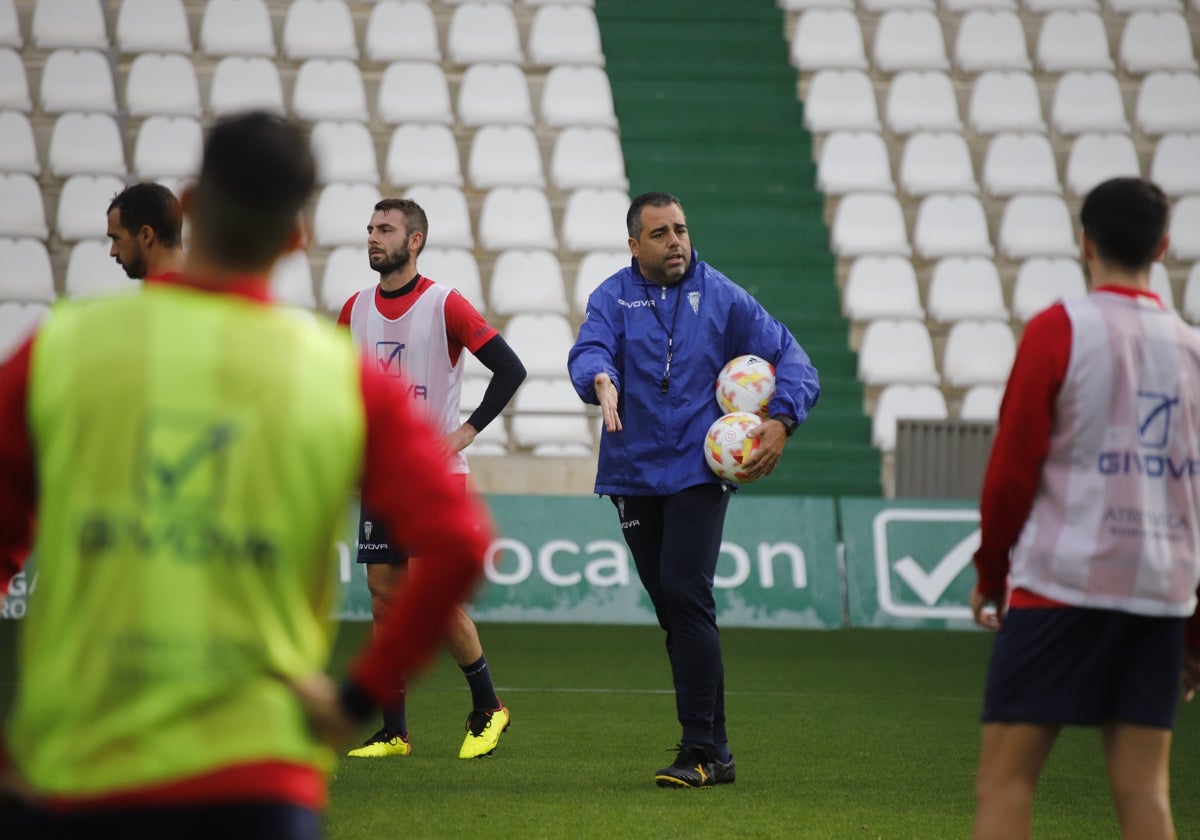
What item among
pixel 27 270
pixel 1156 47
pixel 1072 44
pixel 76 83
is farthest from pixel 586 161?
pixel 1156 47

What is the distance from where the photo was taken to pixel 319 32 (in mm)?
17688

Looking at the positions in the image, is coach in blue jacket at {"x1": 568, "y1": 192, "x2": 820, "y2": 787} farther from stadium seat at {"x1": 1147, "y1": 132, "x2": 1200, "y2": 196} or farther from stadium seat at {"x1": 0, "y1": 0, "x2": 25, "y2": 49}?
stadium seat at {"x1": 0, "y1": 0, "x2": 25, "y2": 49}

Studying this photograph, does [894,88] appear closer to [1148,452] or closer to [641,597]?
[641,597]

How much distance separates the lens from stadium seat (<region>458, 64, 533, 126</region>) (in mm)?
17203

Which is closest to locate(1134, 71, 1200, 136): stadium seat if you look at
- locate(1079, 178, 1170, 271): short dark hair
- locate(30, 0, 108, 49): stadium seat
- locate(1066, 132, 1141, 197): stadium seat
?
locate(1066, 132, 1141, 197): stadium seat

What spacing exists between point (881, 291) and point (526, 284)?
352 cm

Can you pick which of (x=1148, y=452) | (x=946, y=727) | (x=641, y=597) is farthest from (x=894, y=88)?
(x=1148, y=452)

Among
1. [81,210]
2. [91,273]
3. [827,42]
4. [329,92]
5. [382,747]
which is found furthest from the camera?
[827,42]

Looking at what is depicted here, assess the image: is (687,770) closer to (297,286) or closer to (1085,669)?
(1085,669)

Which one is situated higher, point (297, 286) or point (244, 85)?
point (244, 85)

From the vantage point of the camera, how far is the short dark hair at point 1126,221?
3.62 m

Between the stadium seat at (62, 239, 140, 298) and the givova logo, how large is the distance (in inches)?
291

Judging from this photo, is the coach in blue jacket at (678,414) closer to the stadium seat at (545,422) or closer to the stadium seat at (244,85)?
the stadium seat at (545,422)

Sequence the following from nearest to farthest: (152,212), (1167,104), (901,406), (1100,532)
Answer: (1100,532) → (152,212) → (901,406) → (1167,104)
